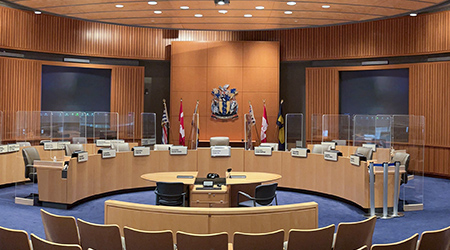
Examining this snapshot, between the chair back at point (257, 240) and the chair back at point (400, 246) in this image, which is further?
the chair back at point (257, 240)

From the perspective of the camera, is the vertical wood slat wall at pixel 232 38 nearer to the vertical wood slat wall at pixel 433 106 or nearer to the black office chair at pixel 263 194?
the vertical wood slat wall at pixel 433 106

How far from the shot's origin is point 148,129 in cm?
1351

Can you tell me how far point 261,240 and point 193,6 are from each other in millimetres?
→ 7313

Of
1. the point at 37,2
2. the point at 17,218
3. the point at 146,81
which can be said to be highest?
the point at 37,2

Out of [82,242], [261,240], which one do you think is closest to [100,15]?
[82,242]

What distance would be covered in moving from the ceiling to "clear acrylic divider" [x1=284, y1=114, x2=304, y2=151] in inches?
125

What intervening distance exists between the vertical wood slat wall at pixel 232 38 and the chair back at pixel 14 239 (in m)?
10.1

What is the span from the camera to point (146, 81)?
1488 cm

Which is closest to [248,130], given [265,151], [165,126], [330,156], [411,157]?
[165,126]

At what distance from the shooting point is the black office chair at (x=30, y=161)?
28.1 feet

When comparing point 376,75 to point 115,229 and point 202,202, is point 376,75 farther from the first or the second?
point 115,229

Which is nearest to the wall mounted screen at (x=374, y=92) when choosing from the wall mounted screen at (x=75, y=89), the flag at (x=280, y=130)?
the flag at (x=280, y=130)

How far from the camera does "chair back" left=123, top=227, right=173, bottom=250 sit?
362 cm

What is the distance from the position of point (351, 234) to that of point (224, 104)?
1041 centimetres
